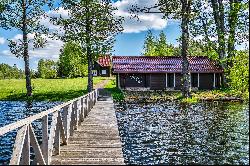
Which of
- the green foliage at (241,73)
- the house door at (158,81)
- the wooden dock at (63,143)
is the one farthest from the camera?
the house door at (158,81)

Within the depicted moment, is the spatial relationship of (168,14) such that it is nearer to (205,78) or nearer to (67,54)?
(205,78)

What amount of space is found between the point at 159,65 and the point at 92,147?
132 ft

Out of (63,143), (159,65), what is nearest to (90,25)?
(159,65)

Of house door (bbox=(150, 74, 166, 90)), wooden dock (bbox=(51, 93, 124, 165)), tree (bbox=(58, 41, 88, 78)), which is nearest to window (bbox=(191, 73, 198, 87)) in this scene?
house door (bbox=(150, 74, 166, 90))

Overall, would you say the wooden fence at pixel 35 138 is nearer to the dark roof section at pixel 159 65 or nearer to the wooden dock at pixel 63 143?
the wooden dock at pixel 63 143

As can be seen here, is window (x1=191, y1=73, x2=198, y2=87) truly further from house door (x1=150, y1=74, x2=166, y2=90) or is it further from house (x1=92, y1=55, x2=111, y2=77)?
house (x1=92, y1=55, x2=111, y2=77)

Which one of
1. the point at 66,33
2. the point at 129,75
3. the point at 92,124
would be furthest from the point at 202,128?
the point at 129,75

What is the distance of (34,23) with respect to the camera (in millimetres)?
42312

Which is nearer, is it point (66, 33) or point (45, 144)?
point (45, 144)

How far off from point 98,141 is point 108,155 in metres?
2.36

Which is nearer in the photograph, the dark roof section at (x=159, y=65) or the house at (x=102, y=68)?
the dark roof section at (x=159, y=65)

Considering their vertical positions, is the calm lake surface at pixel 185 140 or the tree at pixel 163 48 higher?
the tree at pixel 163 48

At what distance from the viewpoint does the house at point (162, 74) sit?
163ft

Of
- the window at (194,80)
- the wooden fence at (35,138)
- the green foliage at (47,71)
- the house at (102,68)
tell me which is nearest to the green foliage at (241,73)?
the wooden fence at (35,138)
